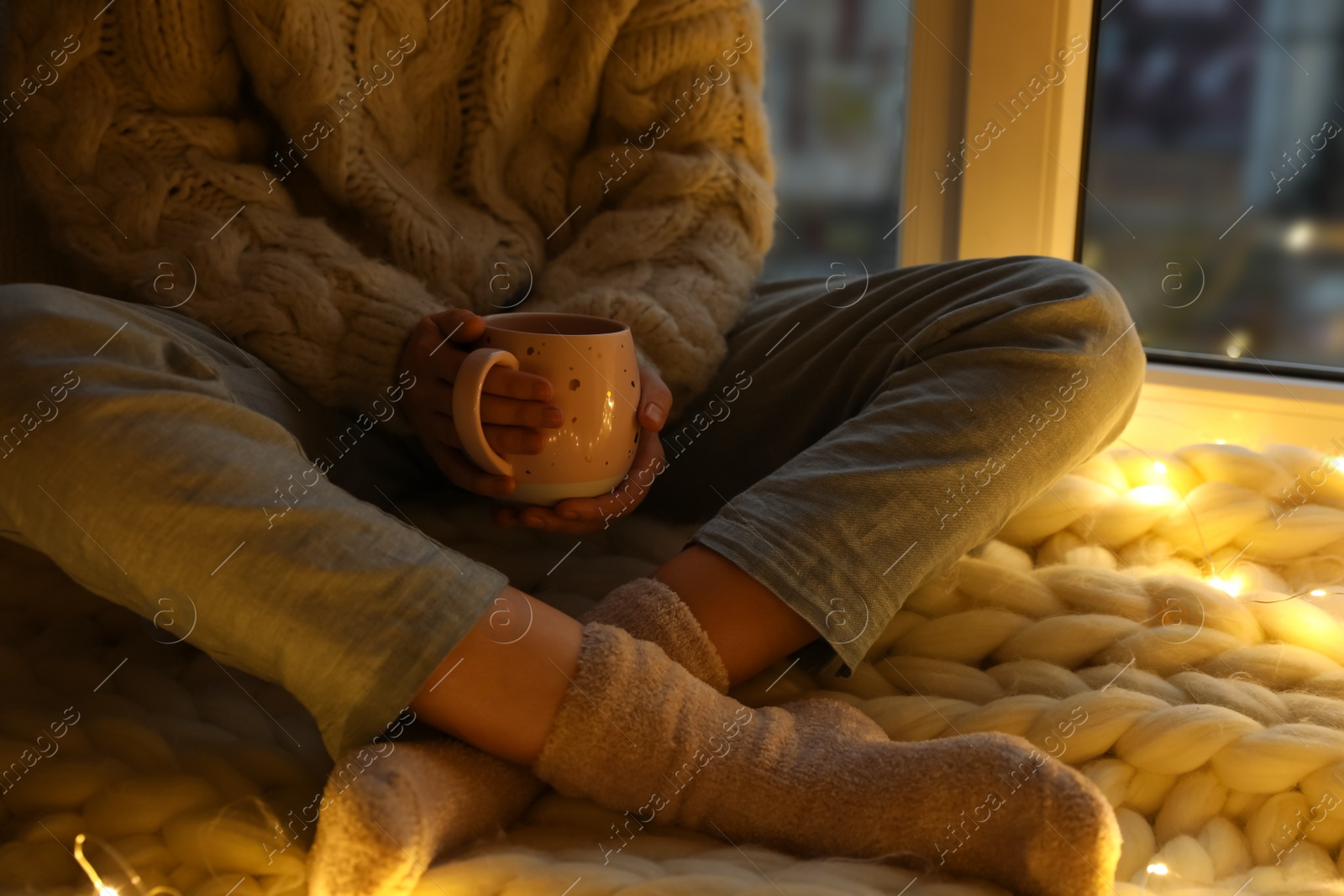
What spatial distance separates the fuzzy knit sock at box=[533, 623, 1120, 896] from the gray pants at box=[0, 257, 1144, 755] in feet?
0.24

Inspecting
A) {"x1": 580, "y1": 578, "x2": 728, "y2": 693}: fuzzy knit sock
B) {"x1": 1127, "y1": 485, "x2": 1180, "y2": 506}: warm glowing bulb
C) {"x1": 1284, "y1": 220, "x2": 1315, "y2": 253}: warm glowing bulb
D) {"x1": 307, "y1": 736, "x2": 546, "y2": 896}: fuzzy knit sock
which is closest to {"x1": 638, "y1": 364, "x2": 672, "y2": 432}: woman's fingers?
{"x1": 580, "y1": 578, "x2": 728, "y2": 693}: fuzzy knit sock

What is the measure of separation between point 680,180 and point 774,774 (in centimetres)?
52

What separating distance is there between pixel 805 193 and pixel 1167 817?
82cm

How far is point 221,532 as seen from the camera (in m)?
0.50

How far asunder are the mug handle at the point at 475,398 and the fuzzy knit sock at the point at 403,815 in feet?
0.54

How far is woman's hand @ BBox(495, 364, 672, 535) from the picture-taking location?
652 millimetres

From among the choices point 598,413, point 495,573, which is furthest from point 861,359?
point 495,573

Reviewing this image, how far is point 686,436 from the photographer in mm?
832

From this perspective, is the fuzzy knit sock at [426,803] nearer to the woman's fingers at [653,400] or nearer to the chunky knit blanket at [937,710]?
the chunky knit blanket at [937,710]

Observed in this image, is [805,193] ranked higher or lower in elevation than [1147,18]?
lower

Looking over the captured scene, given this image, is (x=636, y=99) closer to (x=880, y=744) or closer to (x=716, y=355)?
(x=716, y=355)

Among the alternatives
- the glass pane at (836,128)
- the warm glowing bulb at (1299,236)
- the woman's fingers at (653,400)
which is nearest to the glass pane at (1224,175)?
the warm glowing bulb at (1299,236)

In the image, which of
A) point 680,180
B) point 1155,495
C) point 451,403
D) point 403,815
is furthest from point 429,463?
point 1155,495

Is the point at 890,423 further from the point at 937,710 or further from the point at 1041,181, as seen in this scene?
the point at 1041,181
